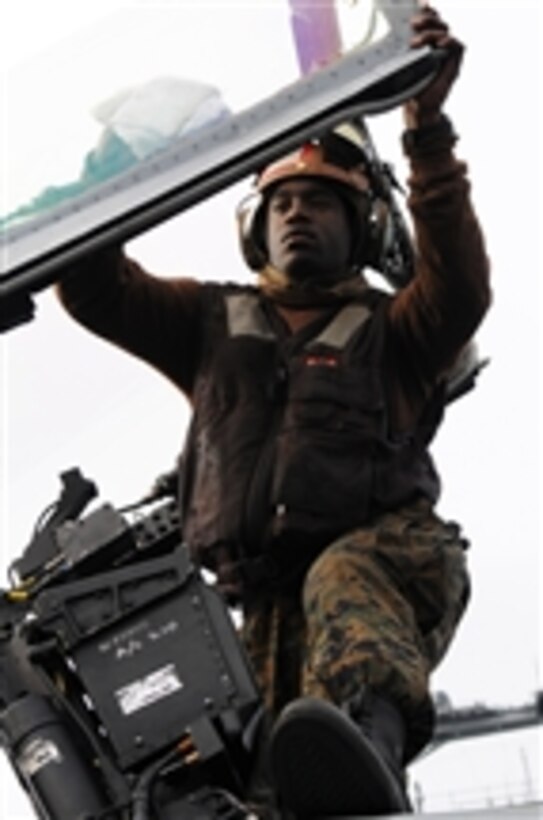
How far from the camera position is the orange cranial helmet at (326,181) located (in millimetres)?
6387

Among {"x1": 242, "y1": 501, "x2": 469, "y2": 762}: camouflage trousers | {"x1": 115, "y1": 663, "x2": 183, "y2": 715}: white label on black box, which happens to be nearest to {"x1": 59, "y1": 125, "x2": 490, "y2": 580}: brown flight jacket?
{"x1": 242, "y1": 501, "x2": 469, "y2": 762}: camouflage trousers

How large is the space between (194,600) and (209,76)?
4.00ft

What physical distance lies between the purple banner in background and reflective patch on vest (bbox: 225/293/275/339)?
1.51 metres

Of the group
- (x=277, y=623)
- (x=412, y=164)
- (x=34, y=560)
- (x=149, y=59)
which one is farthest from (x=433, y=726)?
(x=149, y=59)

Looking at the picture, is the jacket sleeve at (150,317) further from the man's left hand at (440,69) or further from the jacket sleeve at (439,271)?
the man's left hand at (440,69)

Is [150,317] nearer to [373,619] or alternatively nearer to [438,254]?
[438,254]

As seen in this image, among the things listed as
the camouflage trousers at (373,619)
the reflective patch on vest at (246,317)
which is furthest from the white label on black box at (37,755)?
the reflective patch on vest at (246,317)

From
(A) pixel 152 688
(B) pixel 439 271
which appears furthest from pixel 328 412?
(A) pixel 152 688

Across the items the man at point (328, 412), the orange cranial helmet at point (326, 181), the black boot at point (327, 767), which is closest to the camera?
the black boot at point (327, 767)

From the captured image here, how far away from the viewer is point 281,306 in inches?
249

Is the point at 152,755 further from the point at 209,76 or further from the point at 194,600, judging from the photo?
the point at 209,76

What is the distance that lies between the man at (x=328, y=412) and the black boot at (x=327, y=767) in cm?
46

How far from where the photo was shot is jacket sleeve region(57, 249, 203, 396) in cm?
614

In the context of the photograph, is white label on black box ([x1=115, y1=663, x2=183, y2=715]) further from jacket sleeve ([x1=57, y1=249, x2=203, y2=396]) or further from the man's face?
the man's face
